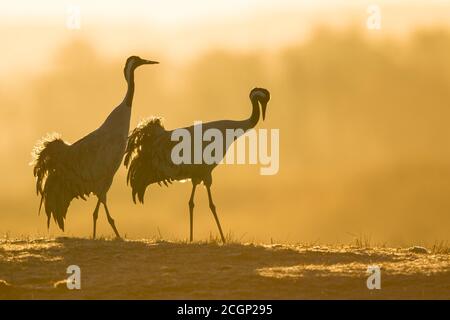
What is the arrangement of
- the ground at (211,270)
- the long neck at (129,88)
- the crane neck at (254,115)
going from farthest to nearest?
the crane neck at (254,115) → the long neck at (129,88) → the ground at (211,270)

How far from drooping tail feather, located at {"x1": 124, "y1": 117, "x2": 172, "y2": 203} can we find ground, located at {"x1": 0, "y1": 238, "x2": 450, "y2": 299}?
3139 mm

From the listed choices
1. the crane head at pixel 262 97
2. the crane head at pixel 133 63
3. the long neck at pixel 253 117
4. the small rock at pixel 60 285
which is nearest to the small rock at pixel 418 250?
the long neck at pixel 253 117

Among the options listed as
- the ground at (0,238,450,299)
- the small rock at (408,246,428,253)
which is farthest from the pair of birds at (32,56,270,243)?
the small rock at (408,246,428,253)

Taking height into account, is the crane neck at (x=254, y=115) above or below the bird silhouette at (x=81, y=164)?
above

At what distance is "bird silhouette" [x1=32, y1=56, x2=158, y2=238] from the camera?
19.3 meters

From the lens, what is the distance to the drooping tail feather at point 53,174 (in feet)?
64.3

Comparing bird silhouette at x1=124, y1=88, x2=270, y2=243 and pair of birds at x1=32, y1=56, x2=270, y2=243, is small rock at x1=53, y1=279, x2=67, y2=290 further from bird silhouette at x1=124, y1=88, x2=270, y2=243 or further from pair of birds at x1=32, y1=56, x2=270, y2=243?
bird silhouette at x1=124, y1=88, x2=270, y2=243

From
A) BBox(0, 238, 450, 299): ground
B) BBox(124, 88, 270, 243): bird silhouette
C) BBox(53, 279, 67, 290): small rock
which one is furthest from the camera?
BBox(124, 88, 270, 243): bird silhouette

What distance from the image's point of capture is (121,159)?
1953cm

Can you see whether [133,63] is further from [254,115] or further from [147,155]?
[254,115]

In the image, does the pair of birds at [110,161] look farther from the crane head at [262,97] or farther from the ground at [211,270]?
the ground at [211,270]
